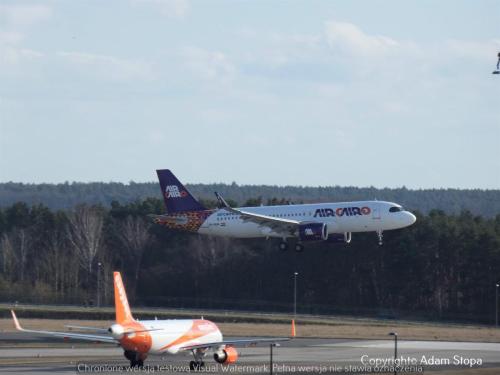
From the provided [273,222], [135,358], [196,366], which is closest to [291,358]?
[196,366]

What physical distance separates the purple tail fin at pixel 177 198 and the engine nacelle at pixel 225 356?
40.9 metres

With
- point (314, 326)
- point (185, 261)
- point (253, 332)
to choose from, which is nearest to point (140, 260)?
point (185, 261)

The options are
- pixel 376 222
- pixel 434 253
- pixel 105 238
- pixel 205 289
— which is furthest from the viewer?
pixel 105 238

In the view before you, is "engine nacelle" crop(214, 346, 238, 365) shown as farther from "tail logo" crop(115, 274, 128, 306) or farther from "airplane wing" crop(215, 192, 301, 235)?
"airplane wing" crop(215, 192, 301, 235)

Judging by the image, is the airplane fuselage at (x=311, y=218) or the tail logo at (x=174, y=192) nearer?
the airplane fuselage at (x=311, y=218)

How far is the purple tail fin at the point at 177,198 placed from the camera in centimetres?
8644

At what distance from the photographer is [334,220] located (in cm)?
8025

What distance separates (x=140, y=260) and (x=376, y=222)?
165 feet

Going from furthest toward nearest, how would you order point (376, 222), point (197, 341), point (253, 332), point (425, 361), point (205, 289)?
point (205, 289)
point (376, 222)
point (253, 332)
point (425, 361)
point (197, 341)

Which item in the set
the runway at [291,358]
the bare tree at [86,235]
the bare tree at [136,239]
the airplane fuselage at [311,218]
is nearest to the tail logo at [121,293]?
the runway at [291,358]

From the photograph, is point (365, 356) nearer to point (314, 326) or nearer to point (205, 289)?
point (314, 326)

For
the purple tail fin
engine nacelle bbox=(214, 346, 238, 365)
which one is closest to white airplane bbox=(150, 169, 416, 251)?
the purple tail fin

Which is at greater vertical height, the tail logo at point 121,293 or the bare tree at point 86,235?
the bare tree at point 86,235

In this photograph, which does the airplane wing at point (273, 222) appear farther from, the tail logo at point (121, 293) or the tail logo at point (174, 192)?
the tail logo at point (121, 293)
